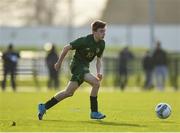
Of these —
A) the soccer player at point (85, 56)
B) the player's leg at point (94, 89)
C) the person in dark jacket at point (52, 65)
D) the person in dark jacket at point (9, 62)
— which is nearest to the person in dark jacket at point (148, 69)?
the person in dark jacket at point (52, 65)

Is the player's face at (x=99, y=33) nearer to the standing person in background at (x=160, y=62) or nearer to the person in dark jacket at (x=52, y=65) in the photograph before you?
the standing person in background at (x=160, y=62)

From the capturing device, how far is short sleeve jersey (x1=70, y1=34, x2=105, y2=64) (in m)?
15.8

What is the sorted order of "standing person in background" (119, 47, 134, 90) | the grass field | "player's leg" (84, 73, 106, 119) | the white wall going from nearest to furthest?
the grass field
"player's leg" (84, 73, 106, 119)
"standing person in background" (119, 47, 134, 90)
the white wall

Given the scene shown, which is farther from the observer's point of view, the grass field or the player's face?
the player's face

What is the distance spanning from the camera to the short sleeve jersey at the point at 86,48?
15.8m

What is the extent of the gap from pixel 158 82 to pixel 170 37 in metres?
35.3

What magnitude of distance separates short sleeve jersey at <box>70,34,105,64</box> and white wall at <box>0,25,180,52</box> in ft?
169

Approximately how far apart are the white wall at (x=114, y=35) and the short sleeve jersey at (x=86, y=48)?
5139 cm

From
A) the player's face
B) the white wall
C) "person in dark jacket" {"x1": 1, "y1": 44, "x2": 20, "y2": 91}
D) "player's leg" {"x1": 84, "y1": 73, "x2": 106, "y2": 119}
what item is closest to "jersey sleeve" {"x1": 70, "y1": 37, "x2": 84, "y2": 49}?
the player's face

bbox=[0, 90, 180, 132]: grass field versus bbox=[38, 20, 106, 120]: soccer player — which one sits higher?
bbox=[38, 20, 106, 120]: soccer player

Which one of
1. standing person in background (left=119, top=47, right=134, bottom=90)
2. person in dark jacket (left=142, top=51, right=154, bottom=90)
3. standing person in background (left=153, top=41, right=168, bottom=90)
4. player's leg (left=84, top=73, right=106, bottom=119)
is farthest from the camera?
standing person in background (left=119, top=47, right=134, bottom=90)

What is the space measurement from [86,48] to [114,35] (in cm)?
5733

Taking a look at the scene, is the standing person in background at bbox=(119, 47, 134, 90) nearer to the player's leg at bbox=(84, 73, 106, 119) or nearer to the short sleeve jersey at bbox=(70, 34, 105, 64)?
the player's leg at bbox=(84, 73, 106, 119)

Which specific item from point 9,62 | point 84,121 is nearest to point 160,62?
point 9,62
